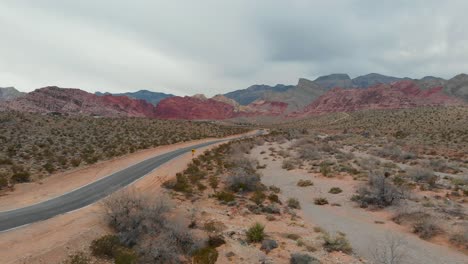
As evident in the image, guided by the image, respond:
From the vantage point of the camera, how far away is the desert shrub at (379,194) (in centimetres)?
1805

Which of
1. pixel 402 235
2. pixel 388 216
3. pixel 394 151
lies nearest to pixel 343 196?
pixel 388 216

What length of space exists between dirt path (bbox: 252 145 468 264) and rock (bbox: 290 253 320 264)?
99.6 inches

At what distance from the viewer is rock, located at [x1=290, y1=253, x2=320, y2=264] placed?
10.5m

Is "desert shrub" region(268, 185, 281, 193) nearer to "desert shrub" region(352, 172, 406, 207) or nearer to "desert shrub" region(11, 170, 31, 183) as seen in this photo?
"desert shrub" region(352, 172, 406, 207)

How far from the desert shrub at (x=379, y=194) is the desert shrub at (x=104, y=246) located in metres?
14.3

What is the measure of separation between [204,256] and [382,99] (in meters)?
141

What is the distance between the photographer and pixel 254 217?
1577cm

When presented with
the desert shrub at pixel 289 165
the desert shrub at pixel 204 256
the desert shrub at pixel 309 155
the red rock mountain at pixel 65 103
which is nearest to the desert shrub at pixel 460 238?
the desert shrub at pixel 204 256

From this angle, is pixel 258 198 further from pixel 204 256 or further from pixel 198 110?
pixel 198 110

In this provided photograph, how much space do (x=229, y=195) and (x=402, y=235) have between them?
30.4 feet

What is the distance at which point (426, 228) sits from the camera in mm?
13727

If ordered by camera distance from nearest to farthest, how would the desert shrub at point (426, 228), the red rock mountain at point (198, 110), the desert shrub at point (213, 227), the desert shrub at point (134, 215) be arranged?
A: the desert shrub at point (134, 215) < the desert shrub at point (213, 227) < the desert shrub at point (426, 228) < the red rock mountain at point (198, 110)

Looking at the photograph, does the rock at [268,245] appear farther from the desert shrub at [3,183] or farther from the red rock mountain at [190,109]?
the red rock mountain at [190,109]

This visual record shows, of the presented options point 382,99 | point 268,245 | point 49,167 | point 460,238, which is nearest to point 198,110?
point 382,99
